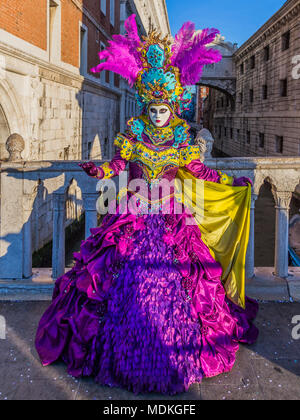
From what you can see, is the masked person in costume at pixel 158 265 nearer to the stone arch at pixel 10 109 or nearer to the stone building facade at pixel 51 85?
the stone building facade at pixel 51 85

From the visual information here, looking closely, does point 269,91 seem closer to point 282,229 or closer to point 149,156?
point 282,229

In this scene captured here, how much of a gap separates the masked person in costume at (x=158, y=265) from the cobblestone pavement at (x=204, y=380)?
0.07m

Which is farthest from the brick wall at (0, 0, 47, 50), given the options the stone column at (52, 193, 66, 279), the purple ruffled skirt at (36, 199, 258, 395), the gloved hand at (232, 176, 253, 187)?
the purple ruffled skirt at (36, 199, 258, 395)

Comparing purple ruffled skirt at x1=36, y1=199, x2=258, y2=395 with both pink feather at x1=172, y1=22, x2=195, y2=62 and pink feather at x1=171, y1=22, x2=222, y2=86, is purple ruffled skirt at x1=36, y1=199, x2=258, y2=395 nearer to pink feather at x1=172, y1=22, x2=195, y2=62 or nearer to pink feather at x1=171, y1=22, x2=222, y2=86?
pink feather at x1=171, y1=22, x2=222, y2=86

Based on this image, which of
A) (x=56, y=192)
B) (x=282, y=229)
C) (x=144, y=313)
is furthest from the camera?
(x=282, y=229)

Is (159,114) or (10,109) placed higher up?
(10,109)

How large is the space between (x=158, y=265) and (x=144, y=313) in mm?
360

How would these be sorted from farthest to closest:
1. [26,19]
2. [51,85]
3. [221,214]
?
[51,85], [26,19], [221,214]

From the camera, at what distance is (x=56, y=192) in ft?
12.4

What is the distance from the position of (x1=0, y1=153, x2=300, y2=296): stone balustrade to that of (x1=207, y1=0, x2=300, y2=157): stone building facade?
47.3 feet

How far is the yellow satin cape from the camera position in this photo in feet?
11.0

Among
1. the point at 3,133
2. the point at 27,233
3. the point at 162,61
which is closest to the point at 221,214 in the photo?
the point at 162,61
